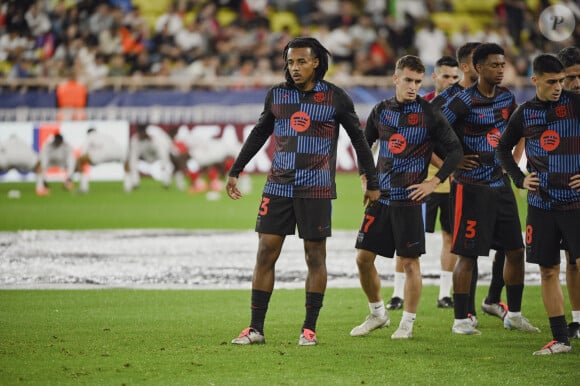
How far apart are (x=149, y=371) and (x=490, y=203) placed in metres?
3.34

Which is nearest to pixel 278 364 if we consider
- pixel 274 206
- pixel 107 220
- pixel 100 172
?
pixel 274 206

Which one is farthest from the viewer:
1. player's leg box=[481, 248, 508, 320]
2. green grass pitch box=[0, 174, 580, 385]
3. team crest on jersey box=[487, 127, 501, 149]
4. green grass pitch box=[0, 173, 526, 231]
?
green grass pitch box=[0, 173, 526, 231]

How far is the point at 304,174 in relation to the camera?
827 centimetres

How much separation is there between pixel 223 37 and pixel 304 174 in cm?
2293

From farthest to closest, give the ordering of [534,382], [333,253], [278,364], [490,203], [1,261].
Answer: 1. [333,253]
2. [1,261]
3. [490,203]
4. [278,364]
5. [534,382]

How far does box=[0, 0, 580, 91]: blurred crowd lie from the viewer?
29.5 metres

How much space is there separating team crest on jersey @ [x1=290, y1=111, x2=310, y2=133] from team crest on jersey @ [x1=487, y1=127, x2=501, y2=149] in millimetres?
1639

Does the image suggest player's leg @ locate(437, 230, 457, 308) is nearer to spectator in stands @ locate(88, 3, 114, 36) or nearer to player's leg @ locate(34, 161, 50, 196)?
player's leg @ locate(34, 161, 50, 196)

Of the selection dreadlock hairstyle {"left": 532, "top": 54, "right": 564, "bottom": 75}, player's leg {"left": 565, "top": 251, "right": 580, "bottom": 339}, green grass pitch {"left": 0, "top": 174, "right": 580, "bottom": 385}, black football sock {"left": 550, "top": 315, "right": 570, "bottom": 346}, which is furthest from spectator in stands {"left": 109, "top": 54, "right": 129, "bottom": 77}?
black football sock {"left": 550, "top": 315, "right": 570, "bottom": 346}

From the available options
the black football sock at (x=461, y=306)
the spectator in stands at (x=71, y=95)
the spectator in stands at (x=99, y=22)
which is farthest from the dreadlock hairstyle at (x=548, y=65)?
the spectator in stands at (x=99, y=22)

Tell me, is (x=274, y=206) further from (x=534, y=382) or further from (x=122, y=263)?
(x=122, y=263)

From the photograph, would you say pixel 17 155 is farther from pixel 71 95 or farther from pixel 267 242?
pixel 267 242

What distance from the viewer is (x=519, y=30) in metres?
31.2

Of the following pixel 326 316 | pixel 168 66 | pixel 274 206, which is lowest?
pixel 326 316
